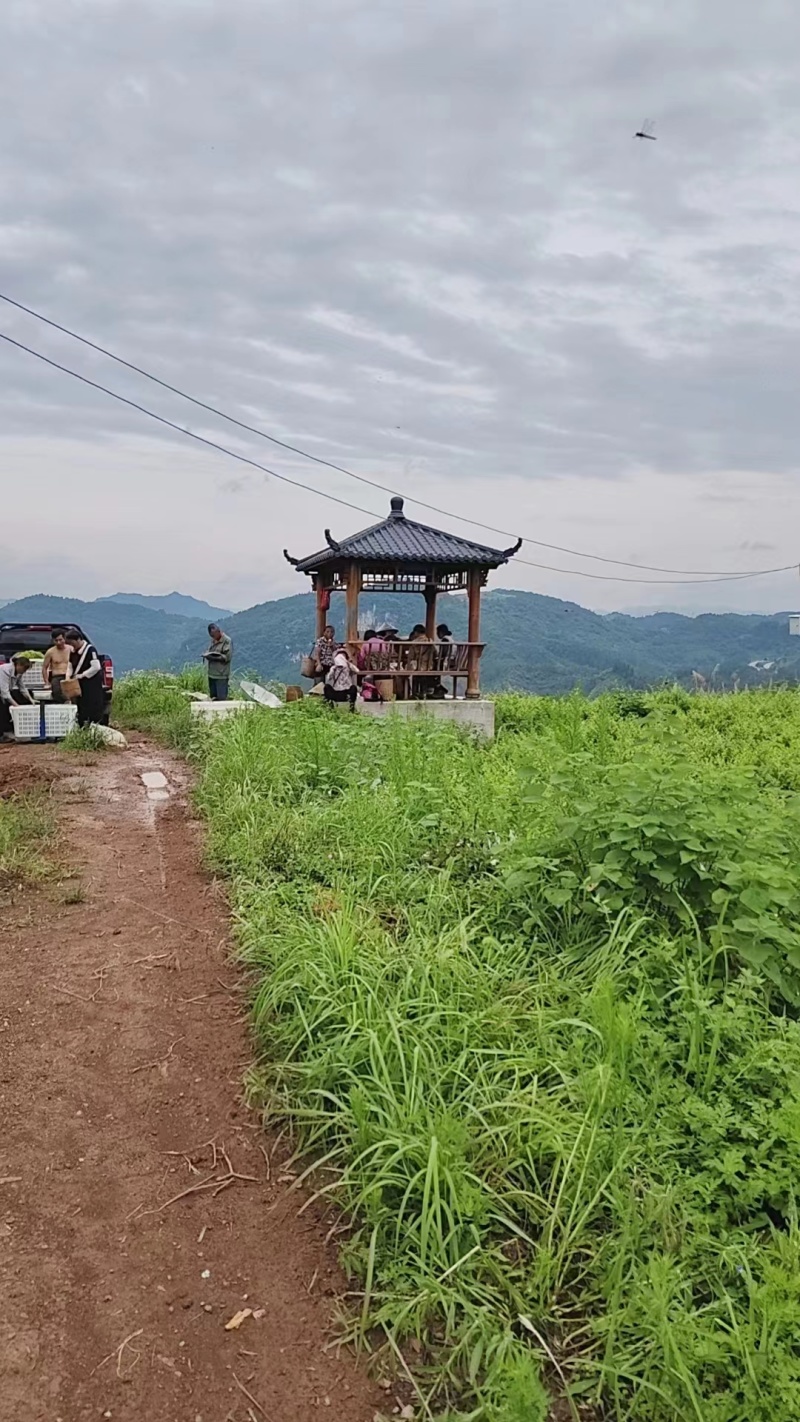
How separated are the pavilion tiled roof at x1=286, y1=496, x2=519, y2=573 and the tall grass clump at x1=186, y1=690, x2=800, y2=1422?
337 inches

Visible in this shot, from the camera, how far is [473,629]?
543 inches

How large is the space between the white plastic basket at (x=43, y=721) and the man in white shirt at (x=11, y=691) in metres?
0.29

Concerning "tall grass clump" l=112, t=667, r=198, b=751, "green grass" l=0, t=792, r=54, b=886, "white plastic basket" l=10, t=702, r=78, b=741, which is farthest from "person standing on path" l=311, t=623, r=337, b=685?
"green grass" l=0, t=792, r=54, b=886

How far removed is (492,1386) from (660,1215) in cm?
62

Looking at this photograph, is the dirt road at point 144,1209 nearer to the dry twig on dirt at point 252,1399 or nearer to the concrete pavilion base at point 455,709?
the dry twig on dirt at point 252,1399

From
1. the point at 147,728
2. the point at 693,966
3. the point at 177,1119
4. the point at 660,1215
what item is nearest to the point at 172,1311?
the point at 177,1119

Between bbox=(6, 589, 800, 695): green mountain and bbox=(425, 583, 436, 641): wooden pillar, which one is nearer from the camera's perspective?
bbox=(425, 583, 436, 641): wooden pillar

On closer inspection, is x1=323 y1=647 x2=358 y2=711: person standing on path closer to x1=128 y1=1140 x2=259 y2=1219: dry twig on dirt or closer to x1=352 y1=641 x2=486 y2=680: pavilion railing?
x1=352 y1=641 x2=486 y2=680: pavilion railing

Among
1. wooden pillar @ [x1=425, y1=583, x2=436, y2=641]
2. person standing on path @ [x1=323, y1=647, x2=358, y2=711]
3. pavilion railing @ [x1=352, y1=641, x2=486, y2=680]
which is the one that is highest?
wooden pillar @ [x1=425, y1=583, x2=436, y2=641]

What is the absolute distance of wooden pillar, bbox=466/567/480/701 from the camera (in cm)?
1350

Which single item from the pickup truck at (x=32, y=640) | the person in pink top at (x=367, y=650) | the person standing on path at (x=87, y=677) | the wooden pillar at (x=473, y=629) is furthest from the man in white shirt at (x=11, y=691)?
the wooden pillar at (x=473, y=629)

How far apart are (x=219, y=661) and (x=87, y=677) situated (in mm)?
3189

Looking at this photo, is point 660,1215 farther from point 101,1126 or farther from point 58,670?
point 58,670

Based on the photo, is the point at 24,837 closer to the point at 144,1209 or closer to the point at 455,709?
the point at 144,1209
